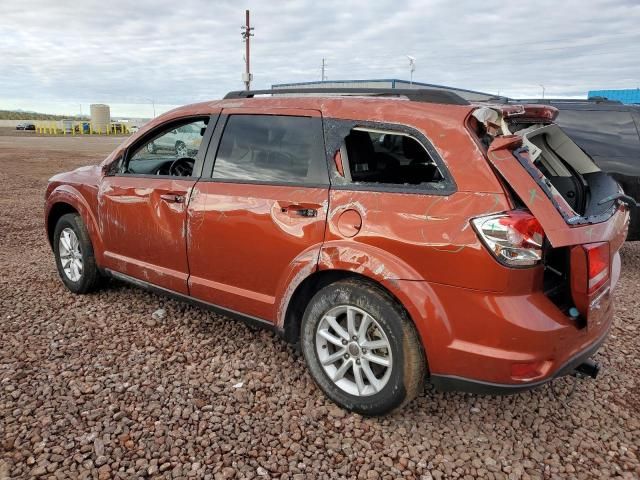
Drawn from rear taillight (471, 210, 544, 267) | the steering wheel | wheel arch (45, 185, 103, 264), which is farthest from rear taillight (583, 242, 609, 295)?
wheel arch (45, 185, 103, 264)

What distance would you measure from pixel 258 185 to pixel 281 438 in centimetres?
146

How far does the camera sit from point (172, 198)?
11.7 feet

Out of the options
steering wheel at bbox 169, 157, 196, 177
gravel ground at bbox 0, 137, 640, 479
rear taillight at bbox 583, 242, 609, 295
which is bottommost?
gravel ground at bbox 0, 137, 640, 479

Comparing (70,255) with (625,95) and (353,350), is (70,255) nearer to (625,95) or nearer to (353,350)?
(353,350)

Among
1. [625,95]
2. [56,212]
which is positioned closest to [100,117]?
[625,95]

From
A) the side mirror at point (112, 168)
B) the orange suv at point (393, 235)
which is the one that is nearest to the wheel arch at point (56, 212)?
the side mirror at point (112, 168)

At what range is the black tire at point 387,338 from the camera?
2.55 metres

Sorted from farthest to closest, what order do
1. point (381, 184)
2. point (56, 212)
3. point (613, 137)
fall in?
point (613, 137), point (56, 212), point (381, 184)

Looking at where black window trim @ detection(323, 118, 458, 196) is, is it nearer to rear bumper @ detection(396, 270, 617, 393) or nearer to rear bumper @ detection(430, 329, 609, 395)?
rear bumper @ detection(396, 270, 617, 393)

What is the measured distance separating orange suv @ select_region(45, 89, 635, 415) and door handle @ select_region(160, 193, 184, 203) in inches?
0.4

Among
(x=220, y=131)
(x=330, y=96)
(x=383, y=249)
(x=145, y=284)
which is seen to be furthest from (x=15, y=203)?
(x=383, y=249)

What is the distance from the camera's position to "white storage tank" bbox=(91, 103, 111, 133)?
5919 cm

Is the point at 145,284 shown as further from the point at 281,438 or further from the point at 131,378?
the point at 281,438

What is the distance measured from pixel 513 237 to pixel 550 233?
6.1 inches
